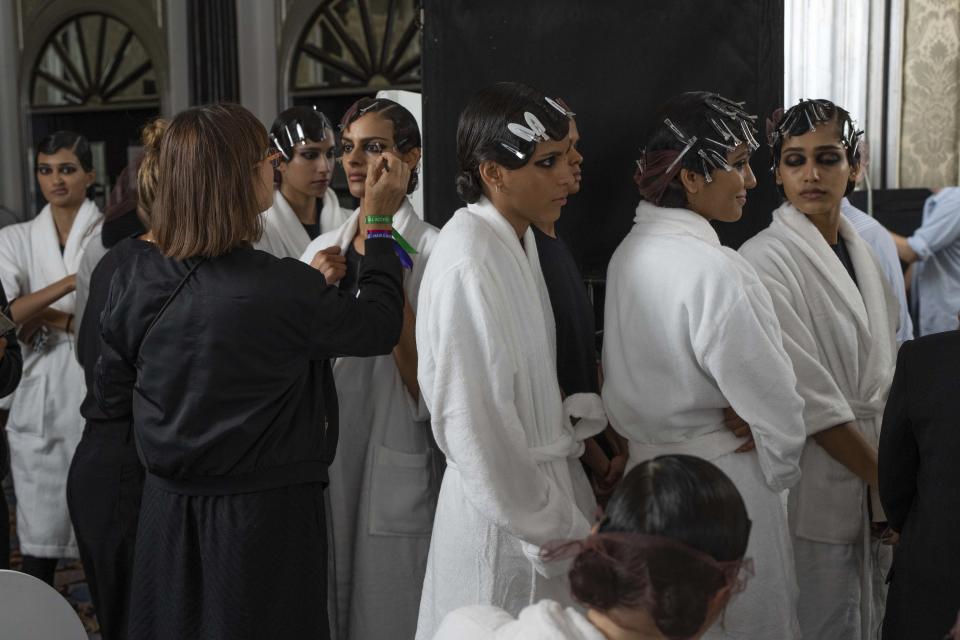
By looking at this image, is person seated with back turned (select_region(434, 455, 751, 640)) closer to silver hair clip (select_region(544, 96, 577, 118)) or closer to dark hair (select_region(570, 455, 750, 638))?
dark hair (select_region(570, 455, 750, 638))

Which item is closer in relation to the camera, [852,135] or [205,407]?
[205,407]

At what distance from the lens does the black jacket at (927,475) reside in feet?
5.57

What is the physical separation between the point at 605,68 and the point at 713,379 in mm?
744

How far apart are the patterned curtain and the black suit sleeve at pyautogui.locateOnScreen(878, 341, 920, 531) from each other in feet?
12.1

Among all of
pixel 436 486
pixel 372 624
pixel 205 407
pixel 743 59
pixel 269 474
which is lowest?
pixel 372 624

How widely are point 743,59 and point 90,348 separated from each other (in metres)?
1.52

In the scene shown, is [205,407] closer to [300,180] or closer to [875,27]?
[300,180]

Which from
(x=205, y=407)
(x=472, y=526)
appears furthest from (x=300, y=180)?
(x=472, y=526)

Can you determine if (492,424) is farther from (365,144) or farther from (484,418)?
(365,144)

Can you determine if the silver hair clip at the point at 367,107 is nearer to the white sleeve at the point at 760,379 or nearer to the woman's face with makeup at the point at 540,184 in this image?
the woman's face with makeup at the point at 540,184

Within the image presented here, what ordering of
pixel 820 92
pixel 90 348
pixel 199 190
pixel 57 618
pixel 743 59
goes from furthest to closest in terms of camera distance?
pixel 820 92 → pixel 90 348 → pixel 743 59 → pixel 199 190 → pixel 57 618

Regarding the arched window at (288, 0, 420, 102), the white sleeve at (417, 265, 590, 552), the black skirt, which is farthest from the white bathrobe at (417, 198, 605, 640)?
the arched window at (288, 0, 420, 102)

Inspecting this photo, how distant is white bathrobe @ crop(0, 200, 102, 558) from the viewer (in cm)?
331

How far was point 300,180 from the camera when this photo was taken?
269cm
